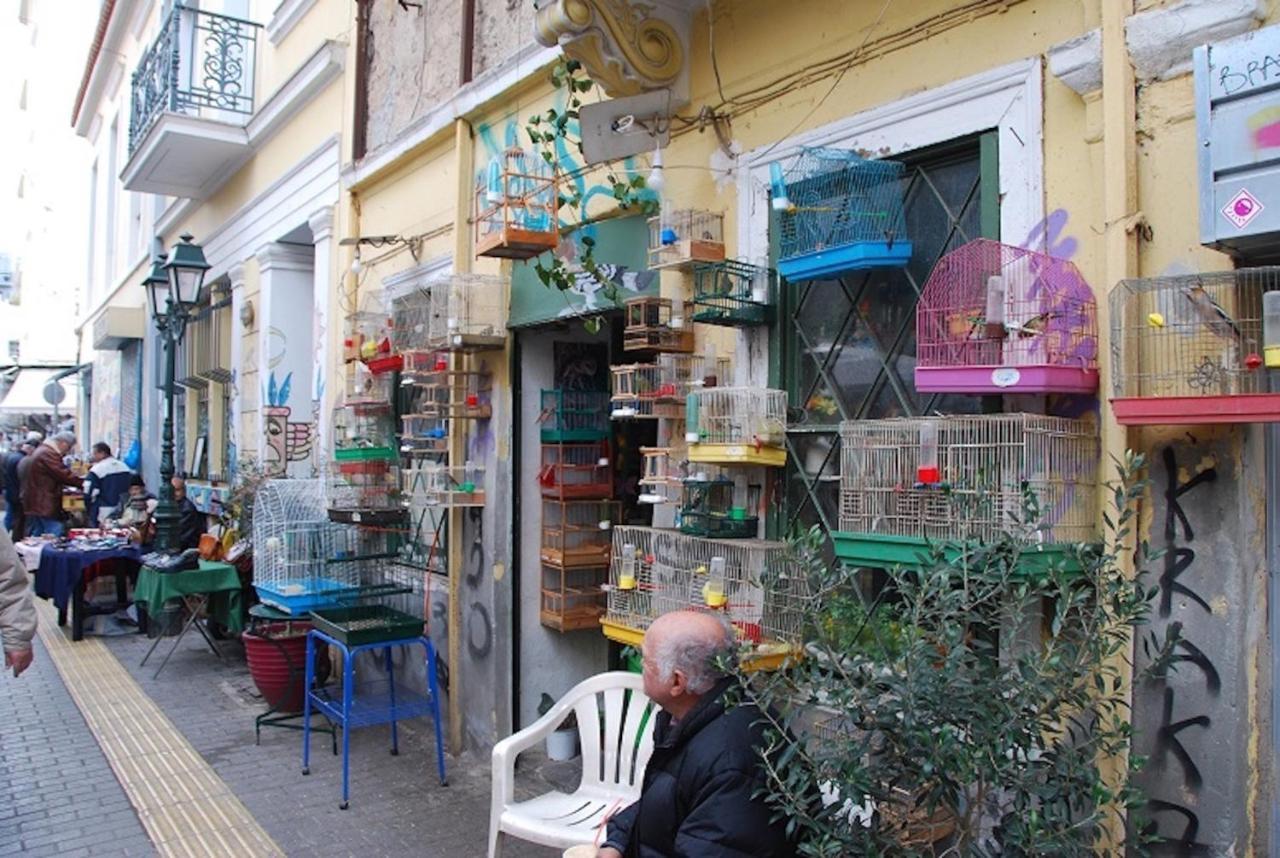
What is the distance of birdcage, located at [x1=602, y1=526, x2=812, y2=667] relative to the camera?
160 inches

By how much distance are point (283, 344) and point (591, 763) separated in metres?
7.20

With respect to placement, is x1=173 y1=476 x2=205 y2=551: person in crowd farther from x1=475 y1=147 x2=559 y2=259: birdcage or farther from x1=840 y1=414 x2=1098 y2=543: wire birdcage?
x1=840 y1=414 x2=1098 y2=543: wire birdcage

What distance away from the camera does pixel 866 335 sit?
4176mm

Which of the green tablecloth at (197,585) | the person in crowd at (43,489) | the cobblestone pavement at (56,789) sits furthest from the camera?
the person in crowd at (43,489)

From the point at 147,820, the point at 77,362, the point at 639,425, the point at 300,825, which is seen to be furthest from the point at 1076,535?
the point at 77,362

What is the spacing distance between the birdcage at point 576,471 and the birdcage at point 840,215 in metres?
2.65

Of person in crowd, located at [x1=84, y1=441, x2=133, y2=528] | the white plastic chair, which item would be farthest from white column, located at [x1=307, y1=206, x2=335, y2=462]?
person in crowd, located at [x1=84, y1=441, x2=133, y2=528]

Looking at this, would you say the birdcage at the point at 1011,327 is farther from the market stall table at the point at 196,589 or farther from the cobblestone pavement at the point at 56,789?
the market stall table at the point at 196,589

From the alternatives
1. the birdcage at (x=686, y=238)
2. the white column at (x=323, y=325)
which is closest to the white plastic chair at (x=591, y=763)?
the birdcage at (x=686, y=238)

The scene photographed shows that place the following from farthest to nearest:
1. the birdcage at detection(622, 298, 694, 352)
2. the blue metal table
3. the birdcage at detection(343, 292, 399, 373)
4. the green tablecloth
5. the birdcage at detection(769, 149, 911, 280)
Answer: the green tablecloth, the birdcage at detection(343, 292, 399, 373), the blue metal table, the birdcage at detection(622, 298, 694, 352), the birdcage at detection(769, 149, 911, 280)

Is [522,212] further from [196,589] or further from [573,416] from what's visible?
[196,589]

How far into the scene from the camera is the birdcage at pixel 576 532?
20.6 feet

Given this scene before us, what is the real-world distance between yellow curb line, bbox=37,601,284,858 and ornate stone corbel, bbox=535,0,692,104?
418cm

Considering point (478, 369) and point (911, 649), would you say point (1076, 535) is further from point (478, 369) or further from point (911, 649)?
point (478, 369)
